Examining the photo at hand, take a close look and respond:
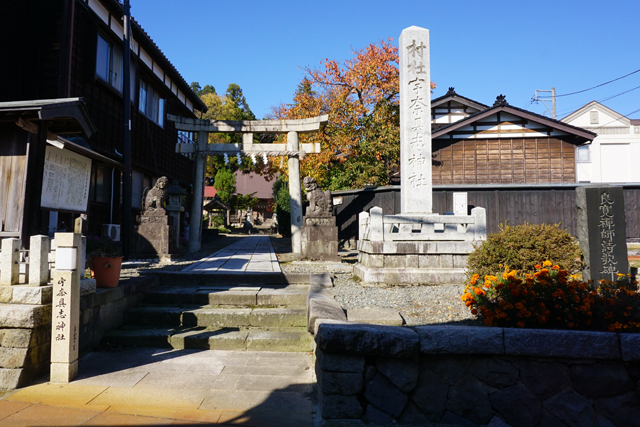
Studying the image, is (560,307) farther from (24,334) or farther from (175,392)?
(24,334)

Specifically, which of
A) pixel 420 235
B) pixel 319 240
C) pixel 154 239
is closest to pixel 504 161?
pixel 319 240

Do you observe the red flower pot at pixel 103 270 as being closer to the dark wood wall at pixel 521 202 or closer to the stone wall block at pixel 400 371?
the stone wall block at pixel 400 371

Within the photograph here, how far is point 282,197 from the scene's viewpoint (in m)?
23.5

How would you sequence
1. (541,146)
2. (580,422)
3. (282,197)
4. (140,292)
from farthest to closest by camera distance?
1. (282,197)
2. (541,146)
3. (140,292)
4. (580,422)

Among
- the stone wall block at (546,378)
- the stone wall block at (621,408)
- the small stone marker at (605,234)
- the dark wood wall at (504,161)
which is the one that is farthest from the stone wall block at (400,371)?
the dark wood wall at (504,161)

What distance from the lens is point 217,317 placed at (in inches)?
216

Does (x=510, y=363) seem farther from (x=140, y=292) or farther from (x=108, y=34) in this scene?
(x=108, y=34)

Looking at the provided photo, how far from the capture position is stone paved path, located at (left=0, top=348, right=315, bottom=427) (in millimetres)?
3254

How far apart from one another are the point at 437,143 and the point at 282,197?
9932 mm

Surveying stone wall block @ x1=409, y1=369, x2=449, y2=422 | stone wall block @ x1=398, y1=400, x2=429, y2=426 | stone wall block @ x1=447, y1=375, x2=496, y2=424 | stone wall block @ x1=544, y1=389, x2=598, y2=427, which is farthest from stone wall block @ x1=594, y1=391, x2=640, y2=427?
stone wall block @ x1=398, y1=400, x2=429, y2=426

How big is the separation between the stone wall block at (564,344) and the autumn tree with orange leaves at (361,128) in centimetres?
1446

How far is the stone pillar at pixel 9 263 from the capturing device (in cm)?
414

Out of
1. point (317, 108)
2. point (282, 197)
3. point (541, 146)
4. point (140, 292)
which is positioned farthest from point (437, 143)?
point (140, 292)

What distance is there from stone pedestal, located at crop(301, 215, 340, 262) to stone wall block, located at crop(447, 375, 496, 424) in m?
7.30
